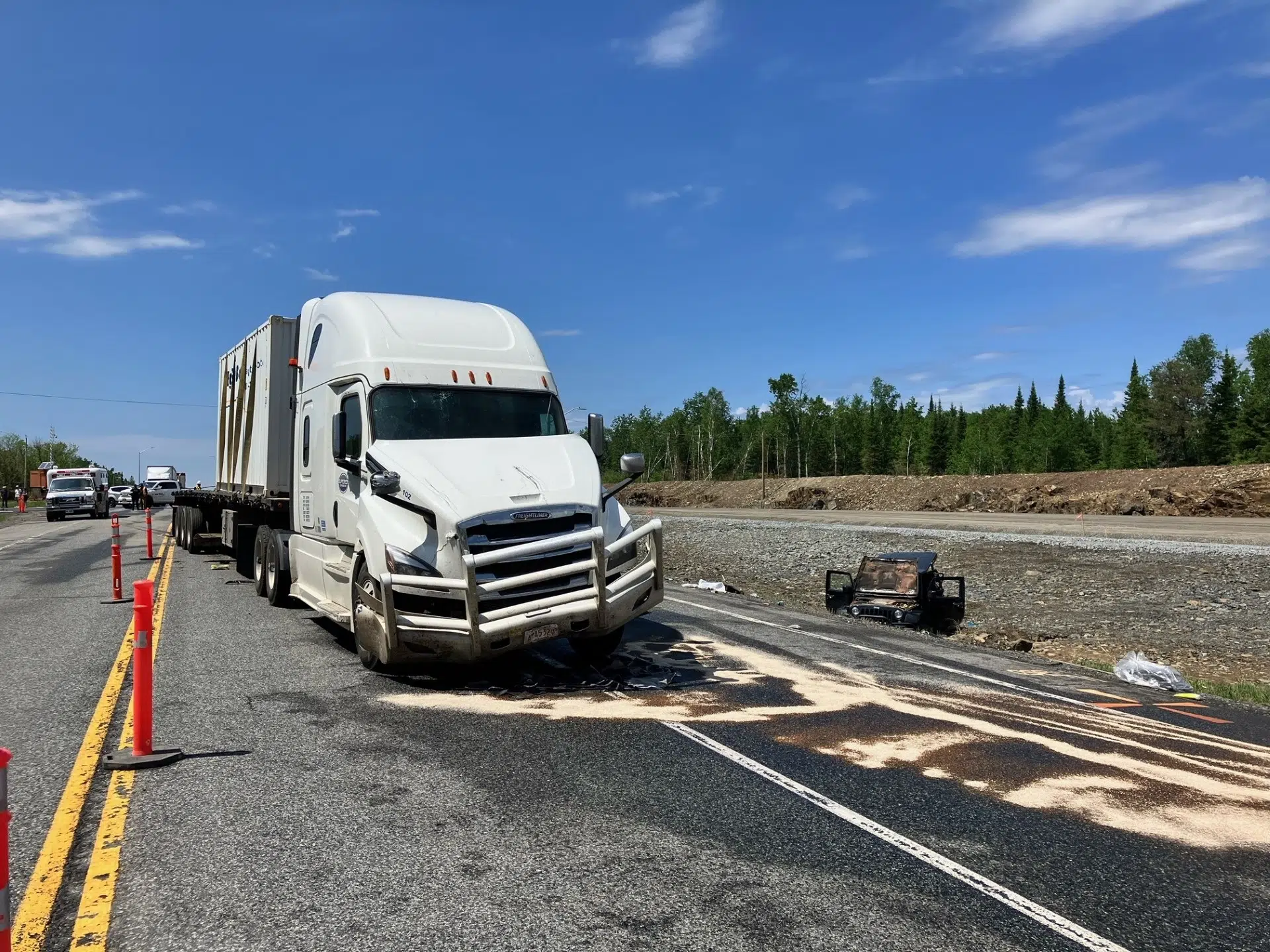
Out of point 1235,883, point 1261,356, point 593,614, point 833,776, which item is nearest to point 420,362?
point 593,614

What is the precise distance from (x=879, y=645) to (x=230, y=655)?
7.83 metres

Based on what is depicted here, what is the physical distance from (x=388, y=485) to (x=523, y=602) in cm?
159

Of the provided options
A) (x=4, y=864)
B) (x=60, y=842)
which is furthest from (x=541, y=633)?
(x=4, y=864)

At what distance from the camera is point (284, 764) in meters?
5.91

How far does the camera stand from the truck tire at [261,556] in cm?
1333

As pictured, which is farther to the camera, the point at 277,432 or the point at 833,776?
the point at 277,432

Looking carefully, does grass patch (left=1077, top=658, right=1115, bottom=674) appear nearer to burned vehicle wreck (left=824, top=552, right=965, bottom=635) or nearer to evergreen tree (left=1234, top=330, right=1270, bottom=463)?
burned vehicle wreck (left=824, top=552, right=965, bottom=635)

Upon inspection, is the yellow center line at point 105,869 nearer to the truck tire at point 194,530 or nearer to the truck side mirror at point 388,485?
the truck side mirror at point 388,485

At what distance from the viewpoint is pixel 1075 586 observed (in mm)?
24750

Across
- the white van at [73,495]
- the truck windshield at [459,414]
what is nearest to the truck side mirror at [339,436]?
the truck windshield at [459,414]

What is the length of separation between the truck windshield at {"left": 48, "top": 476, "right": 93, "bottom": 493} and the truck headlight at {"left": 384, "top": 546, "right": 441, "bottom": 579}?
45765mm

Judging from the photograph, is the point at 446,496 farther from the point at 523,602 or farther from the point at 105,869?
the point at 105,869

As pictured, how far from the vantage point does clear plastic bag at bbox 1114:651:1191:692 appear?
1017 cm

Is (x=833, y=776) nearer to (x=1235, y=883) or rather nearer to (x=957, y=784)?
(x=957, y=784)
